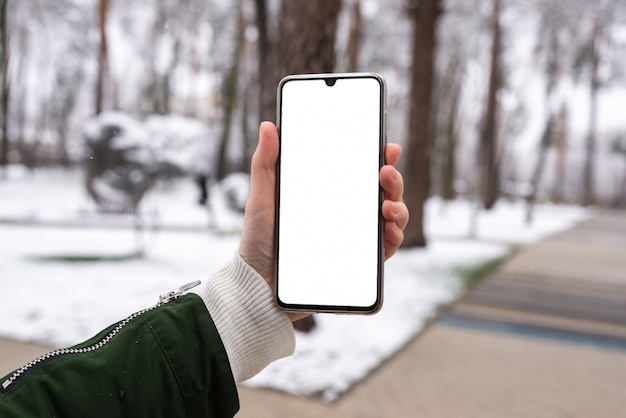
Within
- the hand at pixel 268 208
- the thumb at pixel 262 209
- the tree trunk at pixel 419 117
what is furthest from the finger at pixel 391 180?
the tree trunk at pixel 419 117

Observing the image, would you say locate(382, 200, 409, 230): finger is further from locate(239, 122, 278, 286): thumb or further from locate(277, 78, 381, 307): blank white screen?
locate(239, 122, 278, 286): thumb

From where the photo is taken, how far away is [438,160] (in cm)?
1977

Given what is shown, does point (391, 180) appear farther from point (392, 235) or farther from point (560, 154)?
point (560, 154)

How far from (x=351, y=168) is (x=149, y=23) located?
21.3ft

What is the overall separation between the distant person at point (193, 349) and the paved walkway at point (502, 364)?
1781 millimetres

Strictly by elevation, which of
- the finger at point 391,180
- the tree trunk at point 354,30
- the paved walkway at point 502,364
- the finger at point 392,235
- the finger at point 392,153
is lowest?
the paved walkway at point 502,364

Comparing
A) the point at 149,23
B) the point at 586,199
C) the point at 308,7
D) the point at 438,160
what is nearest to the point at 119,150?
the point at 149,23

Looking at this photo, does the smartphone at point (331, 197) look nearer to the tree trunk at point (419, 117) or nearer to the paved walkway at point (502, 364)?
the paved walkway at point (502, 364)

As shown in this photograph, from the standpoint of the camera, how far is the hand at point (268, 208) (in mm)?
924

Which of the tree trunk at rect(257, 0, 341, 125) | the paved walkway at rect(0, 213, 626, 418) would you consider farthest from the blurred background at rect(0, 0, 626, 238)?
the paved walkway at rect(0, 213, 626, 418)

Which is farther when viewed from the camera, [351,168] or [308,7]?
[308,7]

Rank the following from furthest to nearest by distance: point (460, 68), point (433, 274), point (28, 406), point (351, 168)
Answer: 1. point (460, 68)
2. point (433, 274)
3. point (351, 168)
4. point (28, 406)

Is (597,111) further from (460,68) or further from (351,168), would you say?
(351,168)

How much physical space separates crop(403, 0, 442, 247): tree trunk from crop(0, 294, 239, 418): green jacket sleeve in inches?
267
